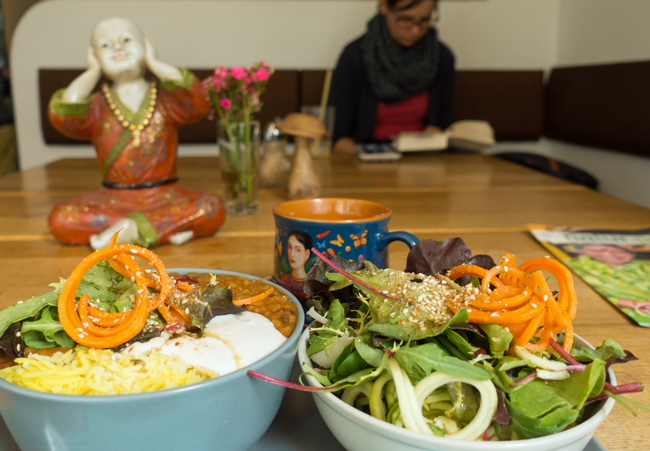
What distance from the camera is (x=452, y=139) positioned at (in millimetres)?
2250

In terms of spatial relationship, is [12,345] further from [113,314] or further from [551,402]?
[551,402]

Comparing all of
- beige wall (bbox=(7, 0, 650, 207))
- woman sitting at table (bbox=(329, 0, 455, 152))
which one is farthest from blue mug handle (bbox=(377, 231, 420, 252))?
beige wall (bbox=(7, 0, 650, 207))

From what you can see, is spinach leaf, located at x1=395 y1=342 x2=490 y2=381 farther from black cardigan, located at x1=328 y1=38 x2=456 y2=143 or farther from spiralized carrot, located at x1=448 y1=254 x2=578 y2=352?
black cardigan, located at x1=328 y1=38 x2=456 y2=143

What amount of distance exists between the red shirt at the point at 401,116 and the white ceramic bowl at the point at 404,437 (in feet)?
8.95

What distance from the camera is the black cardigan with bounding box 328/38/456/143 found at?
298cm

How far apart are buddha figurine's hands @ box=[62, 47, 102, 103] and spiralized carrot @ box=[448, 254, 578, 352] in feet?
2.77

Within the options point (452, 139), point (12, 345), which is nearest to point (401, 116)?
point (452, 139)

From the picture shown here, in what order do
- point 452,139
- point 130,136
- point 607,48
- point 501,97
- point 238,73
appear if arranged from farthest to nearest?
1. point 501,97
2. point 607,48
3. point 452,139
4. point 238,73
5. point 130,136

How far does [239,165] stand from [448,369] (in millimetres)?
900

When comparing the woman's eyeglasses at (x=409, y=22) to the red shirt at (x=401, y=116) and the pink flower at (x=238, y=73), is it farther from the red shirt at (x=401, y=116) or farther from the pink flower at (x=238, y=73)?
the pink flower at (x=238, y=73)

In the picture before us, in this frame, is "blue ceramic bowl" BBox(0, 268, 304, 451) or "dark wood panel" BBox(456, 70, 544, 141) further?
"dark wood panel" BBox(456, 70, 544, 141)

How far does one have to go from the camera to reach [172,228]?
3.11ft

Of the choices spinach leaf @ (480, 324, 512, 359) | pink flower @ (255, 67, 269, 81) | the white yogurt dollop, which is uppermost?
pink flower @ (255, 67, 269, 81)

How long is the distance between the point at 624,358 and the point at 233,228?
0.81 m
